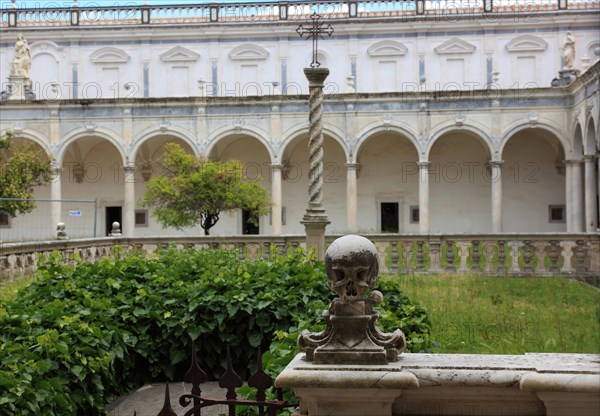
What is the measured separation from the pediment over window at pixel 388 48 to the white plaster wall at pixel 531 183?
6744mm

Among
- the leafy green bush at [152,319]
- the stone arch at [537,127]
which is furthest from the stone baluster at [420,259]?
the stone arch at [537,127]

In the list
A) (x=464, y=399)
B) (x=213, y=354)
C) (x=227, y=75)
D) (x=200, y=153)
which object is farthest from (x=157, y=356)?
(x=227, y=75)

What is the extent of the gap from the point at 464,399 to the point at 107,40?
3620 cm

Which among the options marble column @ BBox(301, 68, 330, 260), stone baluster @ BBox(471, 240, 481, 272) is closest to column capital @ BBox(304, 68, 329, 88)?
marble column @ BBox(301, 68, 330, 260)

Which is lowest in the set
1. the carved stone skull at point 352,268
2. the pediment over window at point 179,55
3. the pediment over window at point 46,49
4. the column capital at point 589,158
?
the carved stone skull at point 352,268

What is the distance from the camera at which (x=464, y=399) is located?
342 cm

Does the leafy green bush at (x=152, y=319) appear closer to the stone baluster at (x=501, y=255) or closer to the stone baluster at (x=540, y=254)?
the stone baluster at (x=501, y=255)

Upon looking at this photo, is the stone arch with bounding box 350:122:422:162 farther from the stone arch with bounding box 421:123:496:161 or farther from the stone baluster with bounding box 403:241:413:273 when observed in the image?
the stone baluster with bounding box 403:241:413:273

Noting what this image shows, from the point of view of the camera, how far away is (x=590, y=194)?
Result: 27531 mm

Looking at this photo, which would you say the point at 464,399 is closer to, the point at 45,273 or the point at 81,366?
the point at 81,366

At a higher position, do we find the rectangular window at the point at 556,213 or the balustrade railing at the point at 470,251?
the rectangular window at the point at 556,213

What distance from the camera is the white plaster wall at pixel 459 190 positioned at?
3416 cm

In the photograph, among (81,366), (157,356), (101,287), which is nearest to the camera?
(81,366)

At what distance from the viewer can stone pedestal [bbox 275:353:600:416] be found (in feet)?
10.8
